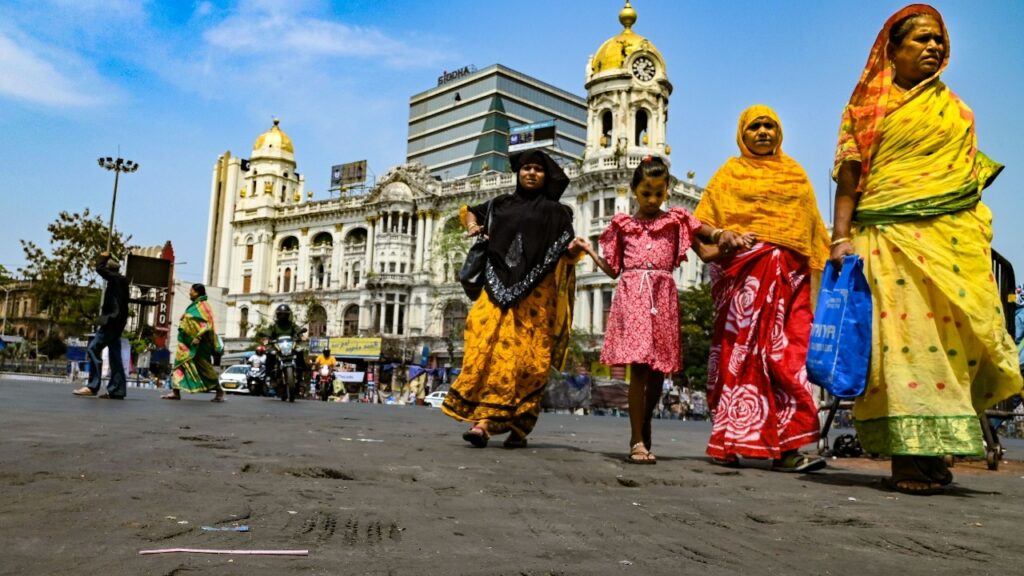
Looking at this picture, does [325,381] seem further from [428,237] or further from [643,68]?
[643,68]

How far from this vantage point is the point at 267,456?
4324mm

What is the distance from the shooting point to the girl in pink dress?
5445 mm

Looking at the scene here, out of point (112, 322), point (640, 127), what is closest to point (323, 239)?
point (640, 127)

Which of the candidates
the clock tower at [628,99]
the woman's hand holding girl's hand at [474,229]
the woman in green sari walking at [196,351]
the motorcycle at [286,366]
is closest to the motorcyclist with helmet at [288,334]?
the motorcycle at [286,366]

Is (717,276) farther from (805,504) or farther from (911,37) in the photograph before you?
(805,504)

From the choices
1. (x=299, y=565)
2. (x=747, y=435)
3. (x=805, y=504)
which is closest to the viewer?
(x=299, y=565)

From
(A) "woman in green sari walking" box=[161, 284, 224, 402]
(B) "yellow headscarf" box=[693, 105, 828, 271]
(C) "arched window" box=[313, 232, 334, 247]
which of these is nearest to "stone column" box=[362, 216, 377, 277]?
(C) "arched window" box=[313, 232, 334, 247]

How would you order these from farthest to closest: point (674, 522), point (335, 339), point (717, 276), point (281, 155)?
1. point (281, 155)
2. point (335, 339)
3. point (717, 276)
4. point (674, 522)

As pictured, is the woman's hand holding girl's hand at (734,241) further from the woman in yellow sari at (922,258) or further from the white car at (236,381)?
the white car at (236,381)

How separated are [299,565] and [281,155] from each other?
2738 inches

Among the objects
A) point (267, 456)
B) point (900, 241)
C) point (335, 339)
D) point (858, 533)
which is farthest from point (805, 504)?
point (335, 339)

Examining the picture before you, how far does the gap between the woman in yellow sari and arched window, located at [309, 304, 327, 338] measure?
56.8 metres

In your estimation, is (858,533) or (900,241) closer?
(858,533)

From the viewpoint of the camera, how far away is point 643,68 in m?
50.0
